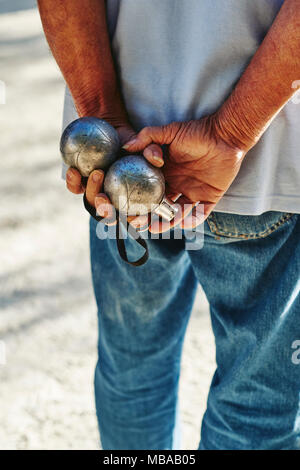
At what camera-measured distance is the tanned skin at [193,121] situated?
89 cm

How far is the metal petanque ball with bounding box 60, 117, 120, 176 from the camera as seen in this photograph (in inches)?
37.5

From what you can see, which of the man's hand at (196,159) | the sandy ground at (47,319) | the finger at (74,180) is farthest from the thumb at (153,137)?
the sandy ground at (47,319)

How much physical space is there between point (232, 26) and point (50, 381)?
1389 millimetres

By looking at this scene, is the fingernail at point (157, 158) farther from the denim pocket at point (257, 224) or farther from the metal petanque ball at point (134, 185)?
the denim pocket at point (257, 224)

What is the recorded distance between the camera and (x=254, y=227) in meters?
1.01

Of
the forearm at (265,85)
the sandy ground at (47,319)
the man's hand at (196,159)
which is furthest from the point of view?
the sandy ground at (47,319)

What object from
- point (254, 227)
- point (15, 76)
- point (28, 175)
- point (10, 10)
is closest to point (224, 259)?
point (254, 227)

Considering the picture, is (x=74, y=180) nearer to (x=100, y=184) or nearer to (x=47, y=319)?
(x=100, y=184)

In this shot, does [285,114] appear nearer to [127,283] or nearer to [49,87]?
[127,283]

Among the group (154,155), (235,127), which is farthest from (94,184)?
(235,127)

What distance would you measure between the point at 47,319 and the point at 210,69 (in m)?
1.42

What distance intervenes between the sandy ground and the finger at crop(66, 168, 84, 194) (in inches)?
39.2

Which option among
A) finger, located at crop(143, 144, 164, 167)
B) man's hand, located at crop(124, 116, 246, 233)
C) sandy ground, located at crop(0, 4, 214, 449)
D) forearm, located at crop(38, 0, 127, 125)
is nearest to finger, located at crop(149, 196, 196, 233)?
man's hand, located at crop(124, 116, 246, 233)

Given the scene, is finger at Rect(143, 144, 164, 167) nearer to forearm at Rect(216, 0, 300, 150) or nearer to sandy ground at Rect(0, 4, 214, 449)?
forearm at Rect(216, 0, 300, 150)
